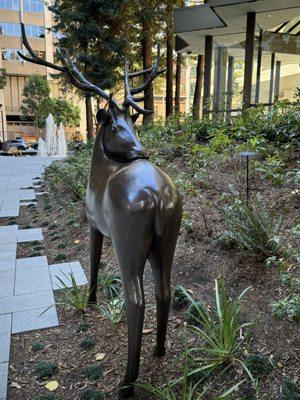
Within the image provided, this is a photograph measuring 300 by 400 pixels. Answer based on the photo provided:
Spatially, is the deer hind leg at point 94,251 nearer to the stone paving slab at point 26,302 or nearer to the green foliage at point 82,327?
the green foliage at point 82,327

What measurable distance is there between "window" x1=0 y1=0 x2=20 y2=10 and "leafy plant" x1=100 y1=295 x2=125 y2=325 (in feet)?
194

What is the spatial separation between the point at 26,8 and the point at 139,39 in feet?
142

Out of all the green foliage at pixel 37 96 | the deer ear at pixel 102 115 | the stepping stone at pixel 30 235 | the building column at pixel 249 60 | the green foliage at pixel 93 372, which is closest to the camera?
the green foliage at pixel 93 372

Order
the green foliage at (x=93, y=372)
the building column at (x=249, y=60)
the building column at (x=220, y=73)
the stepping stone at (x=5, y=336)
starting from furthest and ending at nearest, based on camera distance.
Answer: the building column at (x=220, y=73)
the building column at (x=249, y=60)
the stepping stone at (x=5, y=336)
the green foliage at (x=93, y=372)

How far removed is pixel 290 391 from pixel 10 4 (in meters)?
60.9

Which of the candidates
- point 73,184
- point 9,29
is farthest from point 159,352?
point 9,29

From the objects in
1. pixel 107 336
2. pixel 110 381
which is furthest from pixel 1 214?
pixel 110 381

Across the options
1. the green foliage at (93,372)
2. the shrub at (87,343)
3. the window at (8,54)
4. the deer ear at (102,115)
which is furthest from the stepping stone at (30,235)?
the window at (8,54)

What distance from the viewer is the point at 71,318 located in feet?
11.3

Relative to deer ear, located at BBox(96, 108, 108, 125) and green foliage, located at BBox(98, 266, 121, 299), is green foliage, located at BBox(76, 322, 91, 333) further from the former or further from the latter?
deer ear, located at BBox(96, 108, 108, 125)

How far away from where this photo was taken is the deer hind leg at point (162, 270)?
229cm

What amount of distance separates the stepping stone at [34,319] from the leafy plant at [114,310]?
0.46m

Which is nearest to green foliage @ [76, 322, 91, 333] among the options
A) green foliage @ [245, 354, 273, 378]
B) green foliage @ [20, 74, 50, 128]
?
green foliage @ [245, 354, 273, 378]

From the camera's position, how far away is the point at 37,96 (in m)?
45.9
